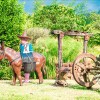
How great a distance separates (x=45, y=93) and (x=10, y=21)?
7.93 metres

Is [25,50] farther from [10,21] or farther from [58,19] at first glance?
[58,19]

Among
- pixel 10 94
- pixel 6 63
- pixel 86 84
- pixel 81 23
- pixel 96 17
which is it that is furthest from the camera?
pixel 96 17

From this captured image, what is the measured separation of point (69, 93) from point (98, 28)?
78.4 feet

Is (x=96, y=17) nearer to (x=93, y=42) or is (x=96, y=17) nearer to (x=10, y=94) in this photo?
(x=93, y=42)

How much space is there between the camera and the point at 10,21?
1917cm

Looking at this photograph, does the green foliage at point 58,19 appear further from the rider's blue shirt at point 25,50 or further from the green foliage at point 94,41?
the rider's blue shirt at point 25,50

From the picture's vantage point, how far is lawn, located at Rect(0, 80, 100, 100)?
11016mm

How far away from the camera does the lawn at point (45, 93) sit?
11016 millimetres

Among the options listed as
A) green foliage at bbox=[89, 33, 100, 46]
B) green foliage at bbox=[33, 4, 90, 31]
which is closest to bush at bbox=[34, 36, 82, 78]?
green foliage at bbox=[89, 33, 100, 46]

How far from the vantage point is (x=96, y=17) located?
42000mm

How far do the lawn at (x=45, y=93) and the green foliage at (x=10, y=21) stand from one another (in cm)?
556

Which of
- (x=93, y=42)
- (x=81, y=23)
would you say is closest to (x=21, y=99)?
(x=93, y=42)

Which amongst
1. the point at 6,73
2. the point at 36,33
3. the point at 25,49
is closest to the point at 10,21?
→ the point at 6,73

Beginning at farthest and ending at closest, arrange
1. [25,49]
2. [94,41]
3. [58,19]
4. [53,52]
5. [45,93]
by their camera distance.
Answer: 1. [58,19]
2. [94,41]
3. [53,52]
4. [25,49]
5. [45,93]
